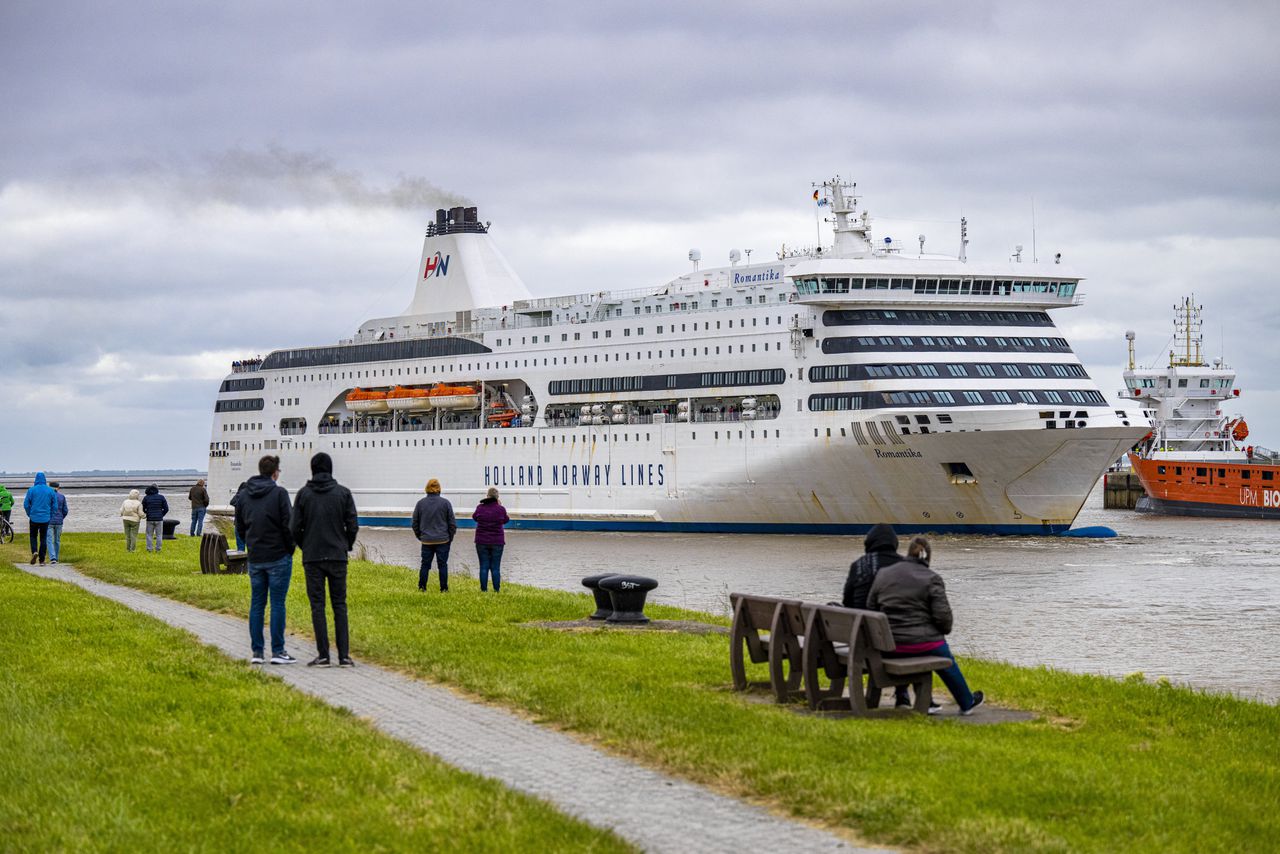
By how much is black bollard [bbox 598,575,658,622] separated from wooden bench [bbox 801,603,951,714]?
5.08 metres

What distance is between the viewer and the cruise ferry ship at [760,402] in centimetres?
4350

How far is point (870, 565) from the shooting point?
10.9 metres

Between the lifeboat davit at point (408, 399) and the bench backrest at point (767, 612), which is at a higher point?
the lifeboat davit at point (408, 399)

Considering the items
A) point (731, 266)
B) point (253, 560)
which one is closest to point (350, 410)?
point (731, 266)

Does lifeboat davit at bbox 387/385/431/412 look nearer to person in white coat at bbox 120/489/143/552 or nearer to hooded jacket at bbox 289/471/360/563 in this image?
person in white coat at bbox 120/489/143/552

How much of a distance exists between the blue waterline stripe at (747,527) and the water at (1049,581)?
0.39 m

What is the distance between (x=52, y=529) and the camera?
27016 mm

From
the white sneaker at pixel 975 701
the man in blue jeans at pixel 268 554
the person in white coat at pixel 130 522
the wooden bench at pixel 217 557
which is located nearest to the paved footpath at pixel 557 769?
the man in blue jeans at pixel 268 554

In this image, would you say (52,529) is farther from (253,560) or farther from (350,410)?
(350,410)

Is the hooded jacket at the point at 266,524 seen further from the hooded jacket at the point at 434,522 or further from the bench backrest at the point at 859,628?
the hooded jacket at the point at 434,522

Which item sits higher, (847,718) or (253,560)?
(253,560)

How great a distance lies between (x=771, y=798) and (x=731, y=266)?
44071 mm

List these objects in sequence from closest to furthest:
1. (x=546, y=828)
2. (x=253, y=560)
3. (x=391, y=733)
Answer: (x=546, y=828)
(x=391, y=733)
(x=253, y=560)

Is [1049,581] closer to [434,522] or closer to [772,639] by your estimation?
[434,522]
